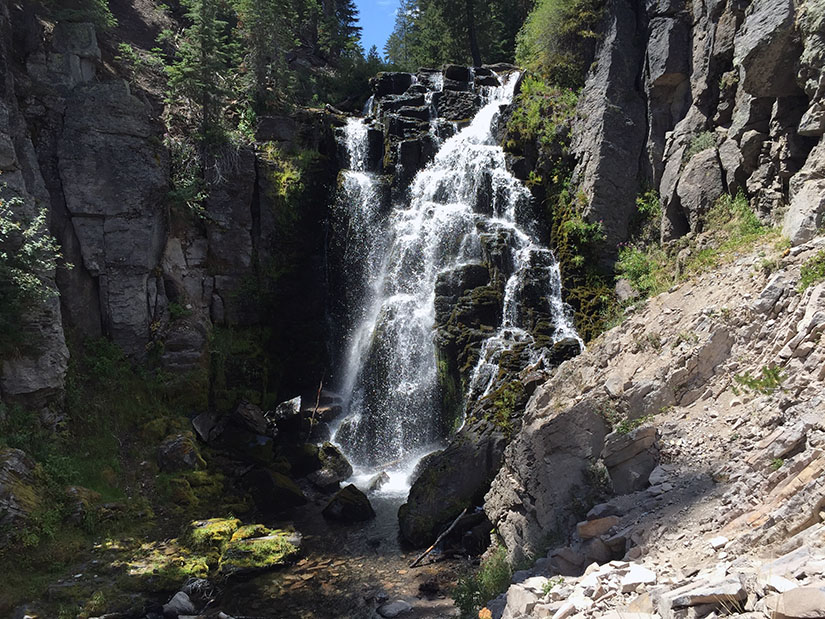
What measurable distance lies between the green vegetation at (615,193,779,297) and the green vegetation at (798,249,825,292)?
2.01 meters

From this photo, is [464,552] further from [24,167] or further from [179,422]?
[24,167]

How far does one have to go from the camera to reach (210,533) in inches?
443

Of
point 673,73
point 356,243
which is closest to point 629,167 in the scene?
point 673,73

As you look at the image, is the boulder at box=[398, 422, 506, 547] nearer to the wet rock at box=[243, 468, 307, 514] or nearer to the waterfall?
the waterfall

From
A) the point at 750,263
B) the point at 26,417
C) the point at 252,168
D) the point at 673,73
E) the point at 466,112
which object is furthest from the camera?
the point at 466,112

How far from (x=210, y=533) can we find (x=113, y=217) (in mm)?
8947

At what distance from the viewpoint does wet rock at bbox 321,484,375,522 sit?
12312 mm

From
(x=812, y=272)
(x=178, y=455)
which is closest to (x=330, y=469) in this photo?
(x=178, y=455)

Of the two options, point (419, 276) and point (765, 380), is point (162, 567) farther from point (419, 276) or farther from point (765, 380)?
point (419, 276)

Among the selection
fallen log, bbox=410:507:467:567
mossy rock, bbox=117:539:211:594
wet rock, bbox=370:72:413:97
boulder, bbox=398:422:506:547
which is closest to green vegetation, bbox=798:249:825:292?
boulder, bbox=398:422:506:547

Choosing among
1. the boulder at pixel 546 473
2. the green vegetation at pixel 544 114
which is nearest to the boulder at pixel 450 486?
the boulder at pixel 546 473

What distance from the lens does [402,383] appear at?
1599cm

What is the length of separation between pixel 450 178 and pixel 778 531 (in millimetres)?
15970

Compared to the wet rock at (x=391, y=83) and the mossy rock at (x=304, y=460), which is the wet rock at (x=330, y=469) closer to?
the mossy rock at (x=304, y=460)
